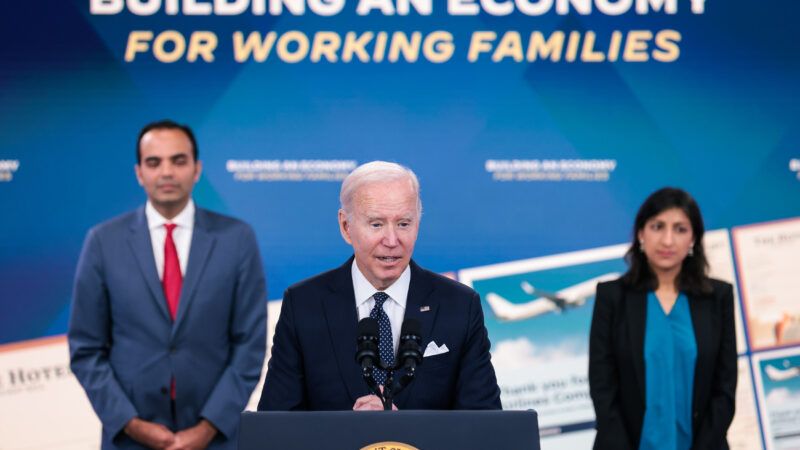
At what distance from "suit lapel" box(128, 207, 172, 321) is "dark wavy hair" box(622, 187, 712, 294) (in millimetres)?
1859

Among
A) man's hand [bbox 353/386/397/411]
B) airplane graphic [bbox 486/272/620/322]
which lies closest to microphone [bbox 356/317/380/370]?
man's hand [bbox 353/386/397/411]

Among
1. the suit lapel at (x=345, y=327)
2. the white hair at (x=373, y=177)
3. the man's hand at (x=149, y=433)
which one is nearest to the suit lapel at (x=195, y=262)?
the man's hand at (x=149, y=433)

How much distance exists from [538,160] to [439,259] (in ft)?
2.32

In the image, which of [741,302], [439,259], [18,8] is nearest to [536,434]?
[439,259]

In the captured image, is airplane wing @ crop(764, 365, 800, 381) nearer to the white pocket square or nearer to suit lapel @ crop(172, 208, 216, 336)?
suit lapel @ crop(172, 208, 216, 336)

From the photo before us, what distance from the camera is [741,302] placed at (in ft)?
17.6

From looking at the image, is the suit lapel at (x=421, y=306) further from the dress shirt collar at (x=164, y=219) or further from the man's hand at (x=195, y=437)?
the dress shirt collar at (x=164, y=219)

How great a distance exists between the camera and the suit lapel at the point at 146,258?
4.29m

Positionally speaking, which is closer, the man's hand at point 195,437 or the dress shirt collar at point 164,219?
the man's hand at point 195,437

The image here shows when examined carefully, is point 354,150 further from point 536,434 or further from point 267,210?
point 536,434

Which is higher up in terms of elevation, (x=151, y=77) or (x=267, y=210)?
(x=151, y=77)

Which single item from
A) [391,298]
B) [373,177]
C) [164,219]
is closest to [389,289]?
[391,298]

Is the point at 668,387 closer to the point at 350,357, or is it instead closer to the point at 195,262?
the point at 350,357

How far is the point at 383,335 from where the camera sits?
2723mm
